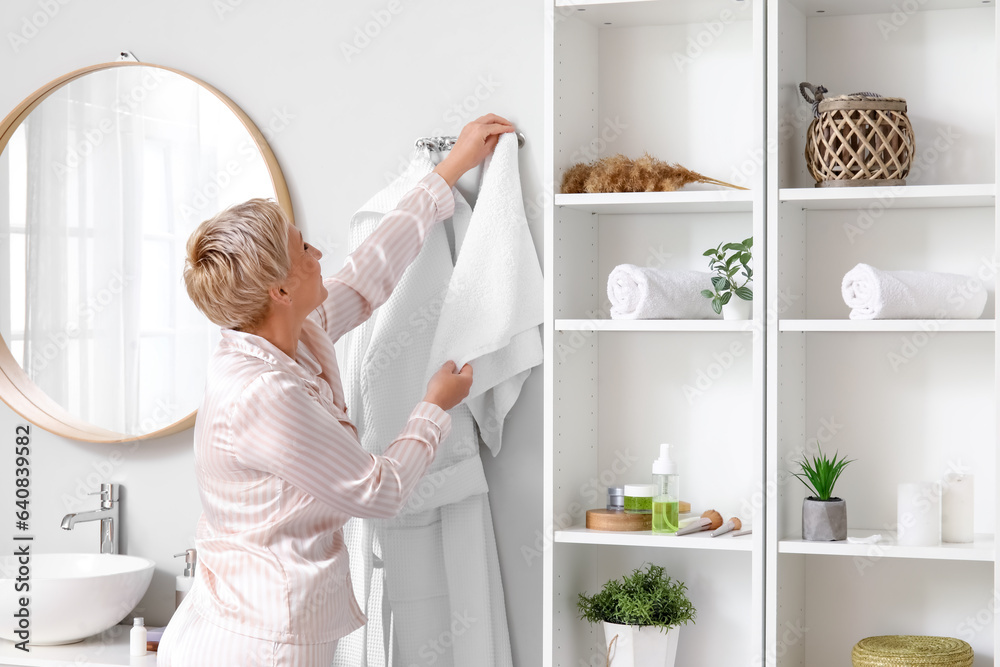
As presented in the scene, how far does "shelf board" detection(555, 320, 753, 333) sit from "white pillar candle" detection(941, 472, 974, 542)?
38 cm

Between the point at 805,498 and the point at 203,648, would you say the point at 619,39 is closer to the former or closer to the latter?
the point at 805,498

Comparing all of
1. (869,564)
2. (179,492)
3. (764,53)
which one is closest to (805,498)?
(869,564)

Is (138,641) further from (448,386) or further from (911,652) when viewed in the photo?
(911,652)

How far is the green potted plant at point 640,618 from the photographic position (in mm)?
1640

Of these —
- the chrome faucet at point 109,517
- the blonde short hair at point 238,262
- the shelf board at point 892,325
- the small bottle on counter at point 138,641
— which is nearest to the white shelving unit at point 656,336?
the shelf board at point 892,325

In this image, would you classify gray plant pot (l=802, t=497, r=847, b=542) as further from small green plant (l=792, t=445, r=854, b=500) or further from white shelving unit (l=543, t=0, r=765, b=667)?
white shelving unit (l=543, t=0, r=765, b=667)

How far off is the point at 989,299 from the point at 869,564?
18.4 inches

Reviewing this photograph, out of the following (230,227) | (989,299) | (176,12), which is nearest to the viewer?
(230,227)

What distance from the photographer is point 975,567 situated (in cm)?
164

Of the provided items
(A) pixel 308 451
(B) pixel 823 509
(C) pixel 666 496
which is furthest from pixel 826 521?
(A) pixel 308 451

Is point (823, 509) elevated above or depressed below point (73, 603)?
above

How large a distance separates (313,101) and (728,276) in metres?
0.88

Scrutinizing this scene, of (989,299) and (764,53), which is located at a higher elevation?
(764,53)

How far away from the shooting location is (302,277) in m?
1.46
